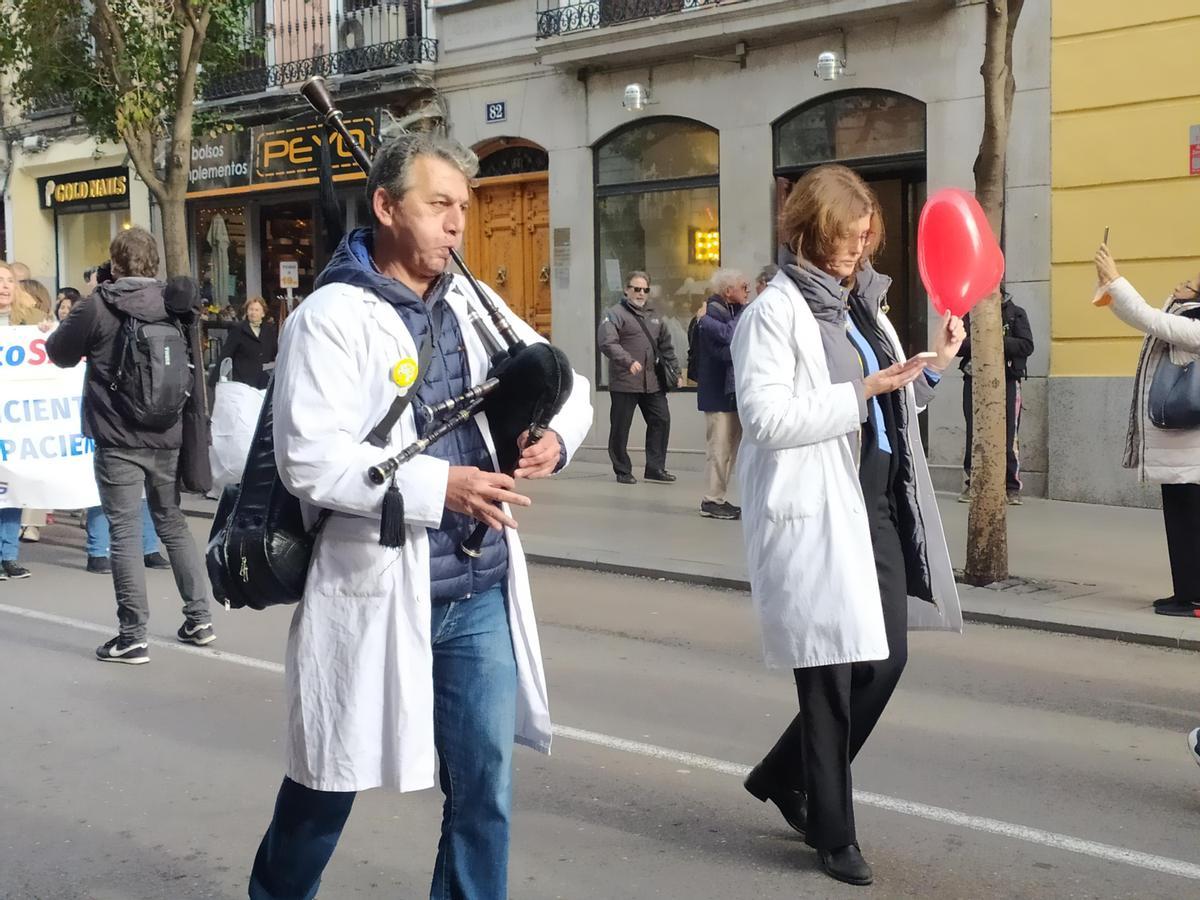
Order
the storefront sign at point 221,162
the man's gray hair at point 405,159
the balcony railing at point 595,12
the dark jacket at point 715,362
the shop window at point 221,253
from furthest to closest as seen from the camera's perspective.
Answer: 1. the shop window at point 221,253
2. the storefront sign at point 221,162
3. the balcony railing at point 595,12
4. the dark jacket at point 715,362
5. the man's gray hair at point 405,159

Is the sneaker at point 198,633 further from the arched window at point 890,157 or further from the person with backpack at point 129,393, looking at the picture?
the arched window at point 890,157

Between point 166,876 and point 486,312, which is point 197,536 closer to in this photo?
point 166,876

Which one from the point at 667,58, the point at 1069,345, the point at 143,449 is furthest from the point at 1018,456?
the point at 143,449

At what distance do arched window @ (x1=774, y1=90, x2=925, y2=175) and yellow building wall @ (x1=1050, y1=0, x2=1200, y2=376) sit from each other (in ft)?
5.44

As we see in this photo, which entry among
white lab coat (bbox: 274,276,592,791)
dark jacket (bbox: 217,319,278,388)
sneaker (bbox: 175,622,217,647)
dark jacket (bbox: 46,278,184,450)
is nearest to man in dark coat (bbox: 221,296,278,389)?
dark jacket (bbox: 217,319,278,388)

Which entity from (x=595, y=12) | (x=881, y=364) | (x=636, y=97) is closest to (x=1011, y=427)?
(x=636, y=97)

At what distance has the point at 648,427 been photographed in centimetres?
1581

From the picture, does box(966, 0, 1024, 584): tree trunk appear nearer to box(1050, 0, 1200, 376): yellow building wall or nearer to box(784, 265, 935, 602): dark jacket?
box(1050, 0, 1200, 376): yellow building wall

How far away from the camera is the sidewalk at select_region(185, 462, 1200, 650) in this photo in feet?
27.7

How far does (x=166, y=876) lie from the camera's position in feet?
14.8

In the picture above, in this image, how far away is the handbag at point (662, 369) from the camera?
15656mm

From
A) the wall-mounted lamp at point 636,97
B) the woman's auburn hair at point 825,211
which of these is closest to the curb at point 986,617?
the woman's auburn hair at point 825,211

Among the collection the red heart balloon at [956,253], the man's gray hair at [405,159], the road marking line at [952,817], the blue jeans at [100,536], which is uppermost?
the man's gray hair at [405,159]

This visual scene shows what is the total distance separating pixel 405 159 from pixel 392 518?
0.78 meters
